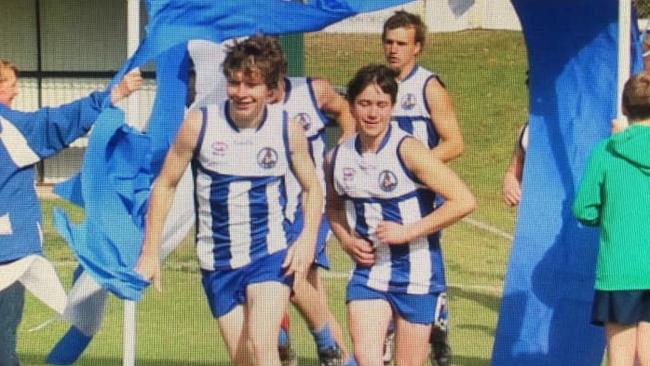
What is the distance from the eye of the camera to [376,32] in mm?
8047

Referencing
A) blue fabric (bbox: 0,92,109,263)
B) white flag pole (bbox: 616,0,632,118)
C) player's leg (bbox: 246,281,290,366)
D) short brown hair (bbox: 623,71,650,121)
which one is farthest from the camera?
blue fabric (bbox: 0,92,109,263)

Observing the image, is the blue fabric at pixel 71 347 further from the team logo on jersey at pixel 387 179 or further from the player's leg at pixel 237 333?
the team logo on jersey at pixel 387 179

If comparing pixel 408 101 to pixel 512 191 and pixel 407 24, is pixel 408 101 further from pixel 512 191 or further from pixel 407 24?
pixel 512 191

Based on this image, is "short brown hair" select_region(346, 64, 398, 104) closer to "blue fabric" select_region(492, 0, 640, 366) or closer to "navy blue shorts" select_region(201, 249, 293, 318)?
"navy blue shorts" select_region(201, 249, 293, 318)

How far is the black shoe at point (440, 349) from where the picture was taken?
732 cm

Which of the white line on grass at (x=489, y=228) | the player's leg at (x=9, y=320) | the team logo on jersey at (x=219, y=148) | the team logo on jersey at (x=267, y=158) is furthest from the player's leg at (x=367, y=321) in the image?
the white line on grass at (x=489, y=228)

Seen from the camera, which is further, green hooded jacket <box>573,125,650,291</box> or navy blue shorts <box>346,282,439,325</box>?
navy blue shorts <box>346,282,439,325</box>

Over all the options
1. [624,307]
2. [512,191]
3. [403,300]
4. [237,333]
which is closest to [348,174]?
[403,300]

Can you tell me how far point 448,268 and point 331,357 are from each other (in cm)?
369

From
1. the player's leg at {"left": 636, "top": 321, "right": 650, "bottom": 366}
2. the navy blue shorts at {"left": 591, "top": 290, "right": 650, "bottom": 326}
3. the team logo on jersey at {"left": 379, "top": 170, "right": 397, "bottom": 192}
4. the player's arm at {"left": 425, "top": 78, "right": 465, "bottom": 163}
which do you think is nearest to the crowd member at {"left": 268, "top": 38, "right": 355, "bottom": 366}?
the player's arm at {"left": 425, "top": 78, "right": 465, "bottom": 163}

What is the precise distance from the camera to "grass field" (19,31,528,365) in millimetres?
8031

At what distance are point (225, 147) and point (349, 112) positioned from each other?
0.98 meters

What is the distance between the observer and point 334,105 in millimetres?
7094

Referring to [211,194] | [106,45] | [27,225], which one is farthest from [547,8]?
[106,45]
